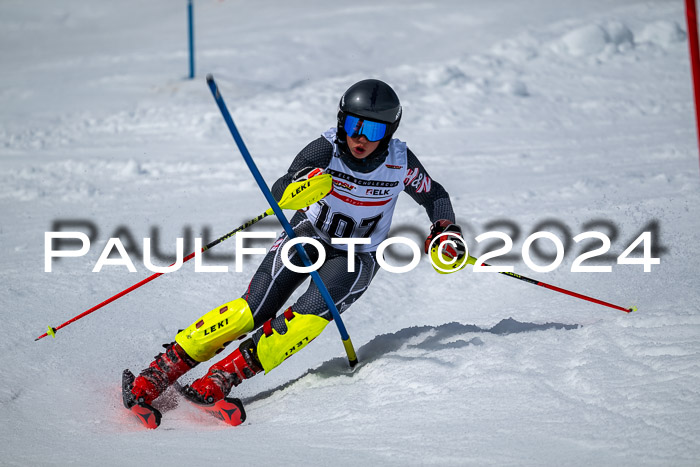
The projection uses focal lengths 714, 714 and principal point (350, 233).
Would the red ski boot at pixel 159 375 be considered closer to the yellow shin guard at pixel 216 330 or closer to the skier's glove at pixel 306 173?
the yellow shin guard at pixel 216 330

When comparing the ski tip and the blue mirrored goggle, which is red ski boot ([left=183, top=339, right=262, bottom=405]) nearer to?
the ski tip

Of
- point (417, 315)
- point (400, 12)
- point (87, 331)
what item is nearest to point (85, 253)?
point (87, 331)

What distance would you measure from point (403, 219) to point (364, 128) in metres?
2.94

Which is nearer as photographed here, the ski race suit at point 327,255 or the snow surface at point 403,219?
the snow surface at point 403,219

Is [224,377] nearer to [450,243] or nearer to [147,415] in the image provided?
[147,415]

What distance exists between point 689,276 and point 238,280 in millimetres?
3201

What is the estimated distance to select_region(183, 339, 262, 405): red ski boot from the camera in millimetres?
3631

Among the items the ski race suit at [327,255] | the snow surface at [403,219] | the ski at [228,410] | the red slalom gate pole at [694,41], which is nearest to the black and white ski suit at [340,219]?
the ski race suit at [327,255]

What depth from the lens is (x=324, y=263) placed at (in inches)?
153

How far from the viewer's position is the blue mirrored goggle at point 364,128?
11.8ft

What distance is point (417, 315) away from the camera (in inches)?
203

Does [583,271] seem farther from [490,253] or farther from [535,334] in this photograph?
[535,334]

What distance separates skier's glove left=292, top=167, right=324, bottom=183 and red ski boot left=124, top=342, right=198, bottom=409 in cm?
106

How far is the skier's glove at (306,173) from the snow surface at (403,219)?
1.05 meters
